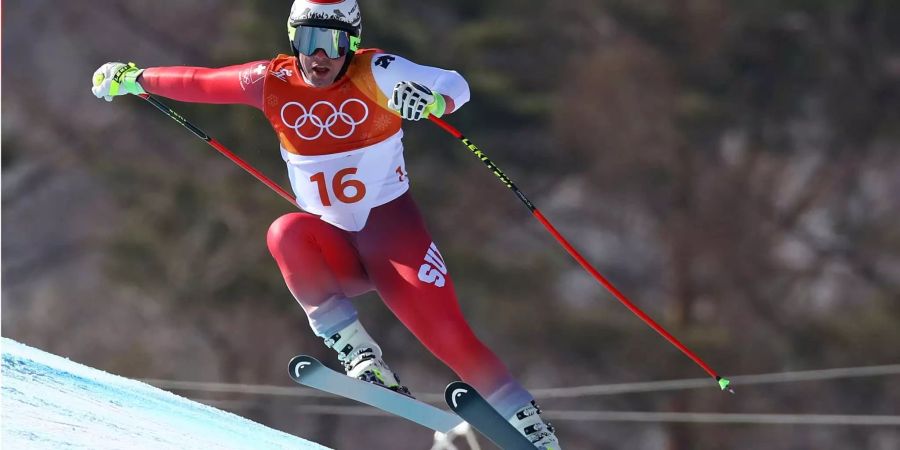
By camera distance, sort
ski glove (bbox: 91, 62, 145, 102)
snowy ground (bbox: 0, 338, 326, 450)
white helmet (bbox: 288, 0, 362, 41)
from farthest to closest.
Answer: ski glove (bbox: 91, 62, 145, 102) < white helmet (bbox: 288, 0, 362, 41) < snowy ground (bbox: 0, 338, 326, 450)

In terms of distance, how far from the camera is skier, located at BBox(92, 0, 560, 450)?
3.35m

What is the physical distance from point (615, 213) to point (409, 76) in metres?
9.49

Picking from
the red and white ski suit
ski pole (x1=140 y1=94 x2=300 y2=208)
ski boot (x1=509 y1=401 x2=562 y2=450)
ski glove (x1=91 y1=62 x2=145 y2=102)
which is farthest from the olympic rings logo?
ski boot (x1=509 y1=401 x2=562 y2=450)

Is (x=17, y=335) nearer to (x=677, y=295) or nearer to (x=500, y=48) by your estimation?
(x=500, y=48)

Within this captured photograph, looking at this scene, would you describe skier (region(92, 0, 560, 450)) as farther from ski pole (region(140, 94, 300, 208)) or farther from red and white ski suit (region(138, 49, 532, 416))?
ski pole (region(140, 94, 300, 208))

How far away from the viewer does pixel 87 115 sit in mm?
13938

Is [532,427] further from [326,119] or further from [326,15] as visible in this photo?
[326,15]

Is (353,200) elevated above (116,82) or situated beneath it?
situated beneath

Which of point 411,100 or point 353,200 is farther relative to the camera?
point 353,200

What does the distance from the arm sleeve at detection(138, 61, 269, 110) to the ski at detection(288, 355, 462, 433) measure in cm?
65

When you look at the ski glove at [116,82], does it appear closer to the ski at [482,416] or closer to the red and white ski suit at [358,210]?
the red and white ski suit at [358,210]

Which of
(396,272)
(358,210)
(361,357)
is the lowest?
(361,357)

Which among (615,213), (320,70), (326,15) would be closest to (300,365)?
(320,70)

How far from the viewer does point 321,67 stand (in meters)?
3.34
